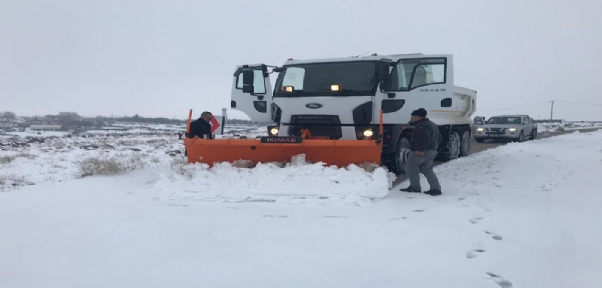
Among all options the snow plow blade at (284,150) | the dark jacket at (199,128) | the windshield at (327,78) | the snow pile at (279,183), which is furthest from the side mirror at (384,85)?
the dark jacket at (199,128)

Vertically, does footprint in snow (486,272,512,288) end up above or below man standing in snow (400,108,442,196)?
below

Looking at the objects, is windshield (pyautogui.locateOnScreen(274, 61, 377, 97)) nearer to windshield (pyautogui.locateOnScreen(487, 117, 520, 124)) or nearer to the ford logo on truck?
the ford logo on truck

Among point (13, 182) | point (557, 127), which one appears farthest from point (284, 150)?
point (557, 127)

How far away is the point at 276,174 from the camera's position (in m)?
7.20

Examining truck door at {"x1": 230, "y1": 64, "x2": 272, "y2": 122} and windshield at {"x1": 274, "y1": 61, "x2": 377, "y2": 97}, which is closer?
windshield at {"x1": 274, "y1": 61, "x2": 377, "y2": 97}

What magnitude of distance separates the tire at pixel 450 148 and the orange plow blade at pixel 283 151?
5377 mm

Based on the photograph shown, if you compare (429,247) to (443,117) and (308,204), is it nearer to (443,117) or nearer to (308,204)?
(308,204)

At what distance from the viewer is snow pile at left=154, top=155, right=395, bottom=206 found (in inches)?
256

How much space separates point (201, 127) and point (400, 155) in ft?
14.0

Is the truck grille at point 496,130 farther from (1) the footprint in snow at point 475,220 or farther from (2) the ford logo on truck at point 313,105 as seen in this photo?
(1) the footprint in snow at point 475,220

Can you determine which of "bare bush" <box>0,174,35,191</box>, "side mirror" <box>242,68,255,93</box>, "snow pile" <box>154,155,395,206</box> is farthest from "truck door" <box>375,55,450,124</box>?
"bare bush" <box>0,174,35,191</box>

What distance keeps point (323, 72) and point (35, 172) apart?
31.8ft

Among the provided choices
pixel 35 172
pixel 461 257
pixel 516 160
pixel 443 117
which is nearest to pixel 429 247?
pixel 461 257

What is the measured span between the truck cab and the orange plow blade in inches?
36.2
